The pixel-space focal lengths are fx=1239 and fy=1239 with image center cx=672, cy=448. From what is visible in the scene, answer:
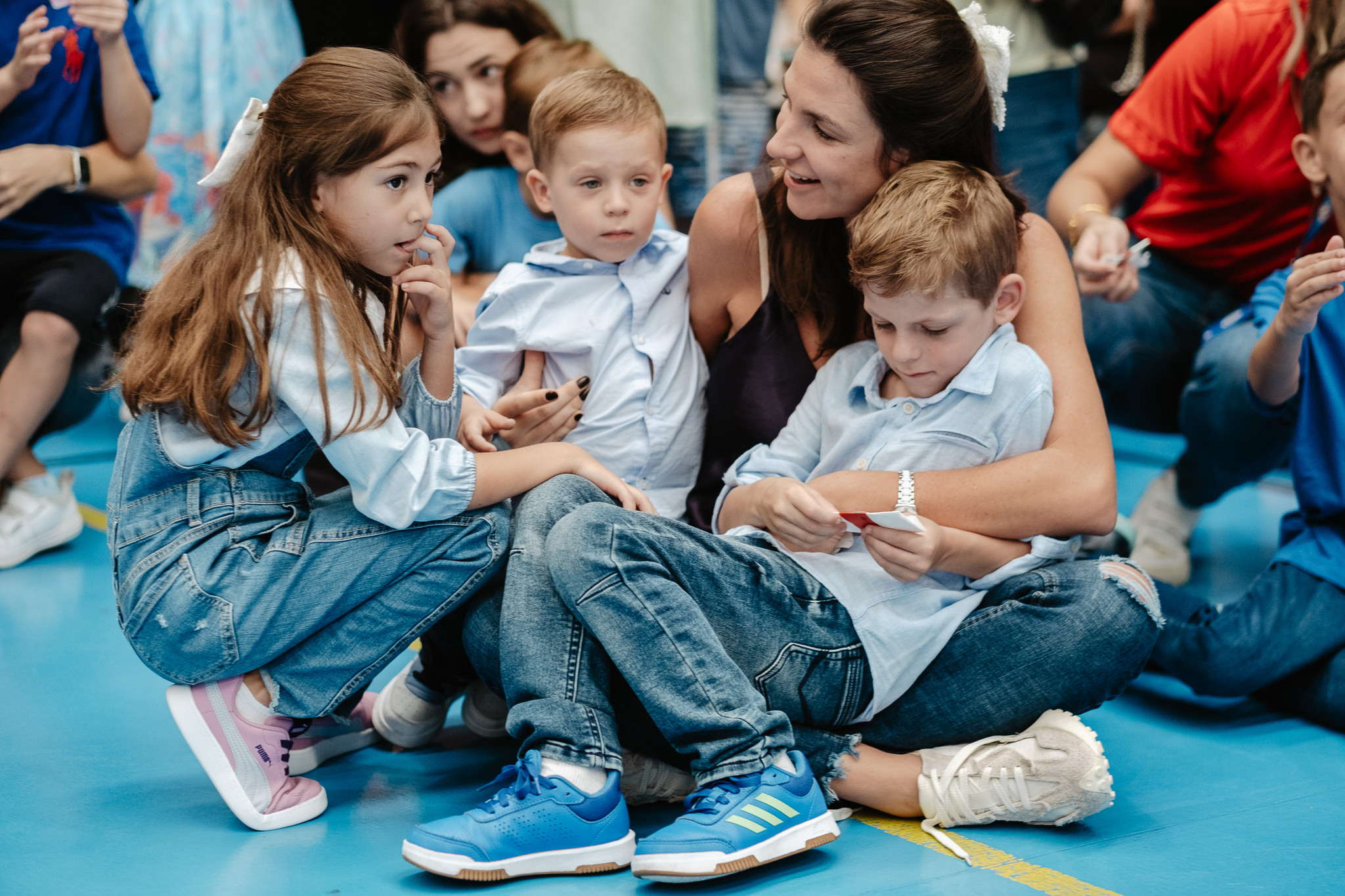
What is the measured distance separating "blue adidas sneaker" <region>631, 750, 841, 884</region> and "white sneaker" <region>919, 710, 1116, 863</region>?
→ 7.2 inches

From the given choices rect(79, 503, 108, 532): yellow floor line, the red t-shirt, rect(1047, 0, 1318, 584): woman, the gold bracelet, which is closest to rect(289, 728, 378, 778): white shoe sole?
rect(79, 503, 108, 532): yellow floor line

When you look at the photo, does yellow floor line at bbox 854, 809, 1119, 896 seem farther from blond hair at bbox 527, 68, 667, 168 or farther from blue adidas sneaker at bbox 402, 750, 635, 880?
blond hair at bbox 527, 68, 667, 168

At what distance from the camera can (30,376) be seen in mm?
2758

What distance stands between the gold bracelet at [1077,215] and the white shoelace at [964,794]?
1314 millimetres

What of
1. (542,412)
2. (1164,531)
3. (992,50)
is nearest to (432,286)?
(542,412)

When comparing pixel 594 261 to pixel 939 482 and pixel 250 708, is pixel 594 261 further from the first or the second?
pixel 250 708

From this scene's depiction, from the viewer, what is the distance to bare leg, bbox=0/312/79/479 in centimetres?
276

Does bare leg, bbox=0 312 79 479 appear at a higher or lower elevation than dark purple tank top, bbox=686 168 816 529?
lower

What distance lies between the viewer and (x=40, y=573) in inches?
107

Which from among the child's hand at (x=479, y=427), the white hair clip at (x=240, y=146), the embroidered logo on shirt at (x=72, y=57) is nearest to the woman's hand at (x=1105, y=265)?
the child's hand at (x=479, y=427)

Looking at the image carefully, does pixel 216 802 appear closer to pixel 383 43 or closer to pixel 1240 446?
pixel 1240 446

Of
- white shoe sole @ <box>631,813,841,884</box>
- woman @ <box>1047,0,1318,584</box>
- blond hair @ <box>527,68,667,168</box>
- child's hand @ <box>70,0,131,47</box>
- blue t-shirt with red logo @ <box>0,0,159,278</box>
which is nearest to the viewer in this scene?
white shoe sole @ <box>631,813,841,884</box>

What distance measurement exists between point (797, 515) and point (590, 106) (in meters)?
0.78

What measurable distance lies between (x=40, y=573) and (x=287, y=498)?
1.34 meters
